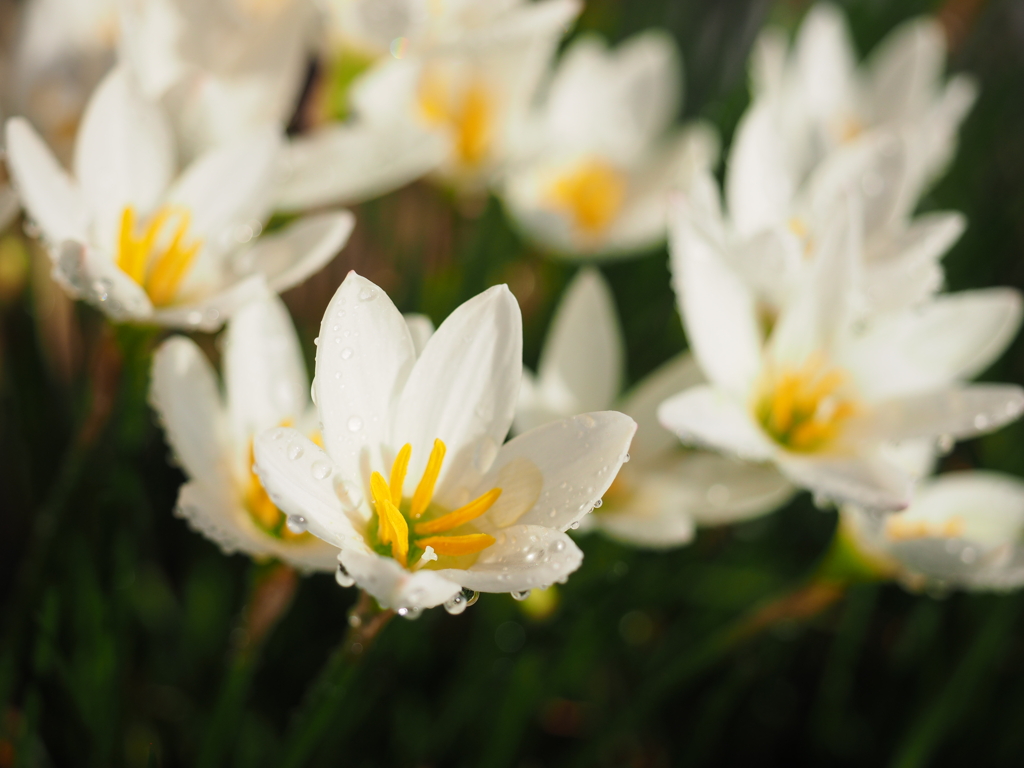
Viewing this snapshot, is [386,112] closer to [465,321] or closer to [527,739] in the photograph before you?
[465,321]

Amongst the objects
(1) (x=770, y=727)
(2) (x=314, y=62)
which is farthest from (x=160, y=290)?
(1) (x=770, y=727)

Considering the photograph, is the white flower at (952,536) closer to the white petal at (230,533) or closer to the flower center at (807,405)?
the flower center at (807,405)

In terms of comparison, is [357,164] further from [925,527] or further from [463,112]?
[925,527]

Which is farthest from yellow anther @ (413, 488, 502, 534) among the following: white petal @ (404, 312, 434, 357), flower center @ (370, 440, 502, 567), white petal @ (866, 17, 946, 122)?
white petal @ (866, 17, 946, 122)

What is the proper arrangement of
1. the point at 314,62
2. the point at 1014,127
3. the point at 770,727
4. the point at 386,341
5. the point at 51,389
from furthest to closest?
the point at 1014,127 → the point at 314,62 → the point at 770,727 → the point at 51,389 → the point at 386,341

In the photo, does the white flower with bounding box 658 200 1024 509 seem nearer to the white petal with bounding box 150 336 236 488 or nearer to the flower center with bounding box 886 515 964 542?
the flower center with bounding box 886 515 964 542

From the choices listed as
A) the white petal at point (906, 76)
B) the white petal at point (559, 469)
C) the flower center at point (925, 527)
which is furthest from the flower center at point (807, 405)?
the white petal at point (906, 76)
